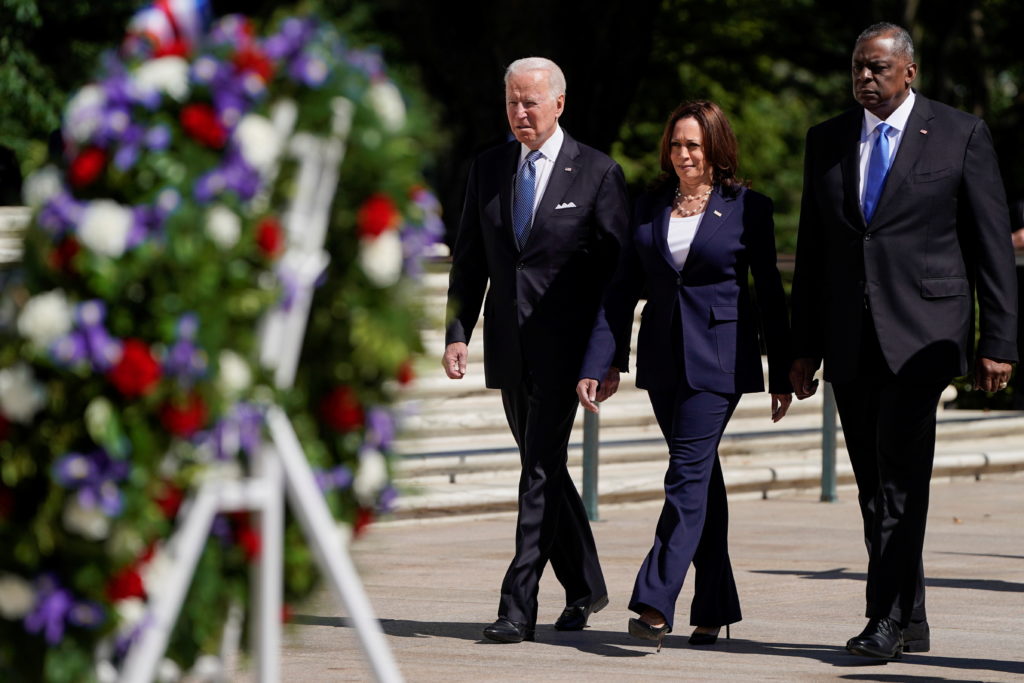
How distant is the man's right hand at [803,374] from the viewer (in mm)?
6910

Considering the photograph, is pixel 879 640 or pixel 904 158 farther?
pixel 904 158

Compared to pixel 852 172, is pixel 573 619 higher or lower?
lower

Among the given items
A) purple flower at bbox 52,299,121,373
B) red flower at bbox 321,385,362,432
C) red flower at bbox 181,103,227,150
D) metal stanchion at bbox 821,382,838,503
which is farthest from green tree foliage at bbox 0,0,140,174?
purple flower at bbox 52,299,121,373

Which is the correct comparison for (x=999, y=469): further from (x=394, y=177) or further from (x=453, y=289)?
(x=394, y=177)

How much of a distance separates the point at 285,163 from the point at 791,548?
681 cm

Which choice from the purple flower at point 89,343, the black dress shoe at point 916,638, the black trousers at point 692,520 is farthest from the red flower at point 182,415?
the black dress shoe at point 916,638

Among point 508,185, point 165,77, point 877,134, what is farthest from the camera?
point 508,185

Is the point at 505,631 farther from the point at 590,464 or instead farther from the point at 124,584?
the point at 590,464

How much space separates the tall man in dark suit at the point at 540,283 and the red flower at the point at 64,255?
3728 mm

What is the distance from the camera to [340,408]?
11.7 feet

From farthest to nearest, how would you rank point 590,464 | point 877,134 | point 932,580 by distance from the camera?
point 590,464, point 932,580, point 877,134

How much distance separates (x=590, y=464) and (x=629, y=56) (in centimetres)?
938

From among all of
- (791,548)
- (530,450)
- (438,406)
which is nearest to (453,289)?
(530,450)

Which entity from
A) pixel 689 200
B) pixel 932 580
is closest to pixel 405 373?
pixel 689 200
